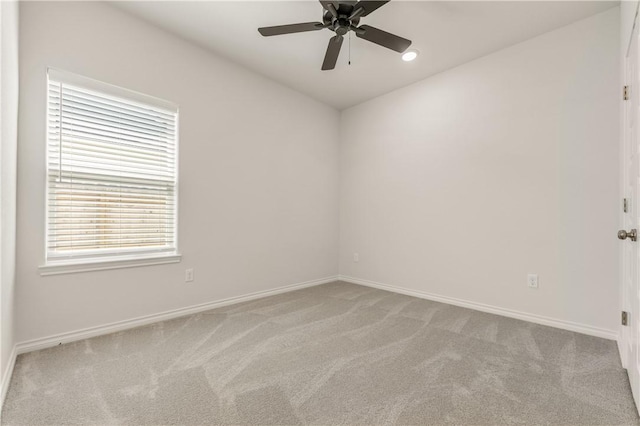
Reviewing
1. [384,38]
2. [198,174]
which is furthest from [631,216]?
[198,174]

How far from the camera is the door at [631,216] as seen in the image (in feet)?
5.02

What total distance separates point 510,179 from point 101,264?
141 inches

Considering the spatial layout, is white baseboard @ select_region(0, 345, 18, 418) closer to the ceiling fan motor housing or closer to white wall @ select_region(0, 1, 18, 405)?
white wall @ select_region(0, 1, 18, 405)

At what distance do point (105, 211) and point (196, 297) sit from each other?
3.58ft

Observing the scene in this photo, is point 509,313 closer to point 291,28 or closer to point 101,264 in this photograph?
point 291,28

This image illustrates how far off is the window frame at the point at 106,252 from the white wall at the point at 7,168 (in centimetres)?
21

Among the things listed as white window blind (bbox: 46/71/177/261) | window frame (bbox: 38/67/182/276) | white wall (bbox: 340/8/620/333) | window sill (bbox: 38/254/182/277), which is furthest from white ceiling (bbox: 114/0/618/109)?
window sill (bbox: 38/254/182/277)

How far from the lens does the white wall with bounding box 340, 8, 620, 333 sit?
236 centimetres

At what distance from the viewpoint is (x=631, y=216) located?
1729mm

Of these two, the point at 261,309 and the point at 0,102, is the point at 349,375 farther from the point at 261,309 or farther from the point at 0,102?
the point at 0,102

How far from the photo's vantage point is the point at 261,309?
9.69 feet

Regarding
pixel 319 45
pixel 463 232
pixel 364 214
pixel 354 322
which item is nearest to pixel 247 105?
pixel 319 45

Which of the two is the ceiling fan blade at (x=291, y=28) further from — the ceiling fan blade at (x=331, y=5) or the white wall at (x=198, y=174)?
the white wall at (x=198, y=174)

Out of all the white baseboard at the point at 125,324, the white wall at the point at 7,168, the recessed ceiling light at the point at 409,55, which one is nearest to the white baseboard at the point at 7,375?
the white wall at the point at 7,168
